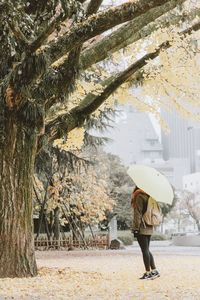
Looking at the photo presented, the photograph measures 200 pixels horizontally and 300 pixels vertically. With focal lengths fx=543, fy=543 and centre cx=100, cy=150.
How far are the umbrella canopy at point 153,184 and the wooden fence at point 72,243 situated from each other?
15.0 metres

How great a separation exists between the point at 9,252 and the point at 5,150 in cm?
160

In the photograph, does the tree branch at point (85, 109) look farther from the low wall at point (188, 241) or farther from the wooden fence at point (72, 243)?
the low wall at point (188, 241)

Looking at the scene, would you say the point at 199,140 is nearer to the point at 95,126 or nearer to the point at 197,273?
the point at 95,126

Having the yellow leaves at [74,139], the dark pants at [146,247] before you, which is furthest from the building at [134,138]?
the dark pants at [146,247]

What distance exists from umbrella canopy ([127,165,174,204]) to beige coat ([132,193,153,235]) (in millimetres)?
303

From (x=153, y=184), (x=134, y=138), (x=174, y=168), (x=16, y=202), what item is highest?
(x=134, y=138)

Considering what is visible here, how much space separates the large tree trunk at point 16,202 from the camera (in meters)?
8.43

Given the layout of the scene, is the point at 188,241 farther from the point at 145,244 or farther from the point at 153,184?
the point at 153,184

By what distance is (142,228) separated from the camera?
7859 millimetres

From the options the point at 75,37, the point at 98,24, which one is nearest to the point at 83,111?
the point at 75,37

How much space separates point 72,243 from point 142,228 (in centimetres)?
1533

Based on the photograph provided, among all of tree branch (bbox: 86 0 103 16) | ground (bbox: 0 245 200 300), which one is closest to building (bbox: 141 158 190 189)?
ground (bbox: 0 245 200 300)

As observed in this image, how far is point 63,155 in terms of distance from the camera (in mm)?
19312

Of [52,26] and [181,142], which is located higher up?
[181,142]
